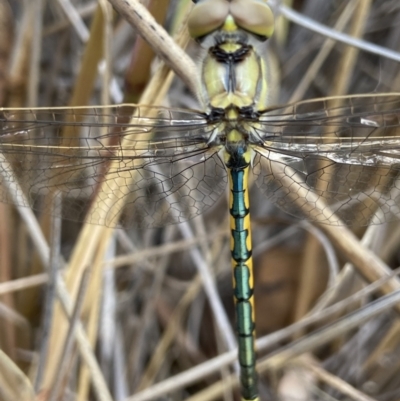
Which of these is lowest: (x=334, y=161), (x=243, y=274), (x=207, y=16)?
(x=243, y=274)

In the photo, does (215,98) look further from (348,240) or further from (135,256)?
(135,256)

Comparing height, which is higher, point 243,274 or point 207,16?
point 207,16

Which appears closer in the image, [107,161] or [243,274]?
[107,161]

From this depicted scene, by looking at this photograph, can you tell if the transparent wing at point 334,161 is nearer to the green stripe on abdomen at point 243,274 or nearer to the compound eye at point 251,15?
the green stripe on abdomen at point 243,274

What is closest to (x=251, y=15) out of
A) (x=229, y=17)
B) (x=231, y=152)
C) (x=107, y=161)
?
(x=229, y=17)

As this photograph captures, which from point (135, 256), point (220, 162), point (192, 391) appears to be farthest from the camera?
point (192, 391)

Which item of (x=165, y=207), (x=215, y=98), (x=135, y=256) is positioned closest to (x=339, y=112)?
(x=215, y=98)

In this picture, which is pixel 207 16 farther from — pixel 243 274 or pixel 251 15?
pixel 243 274
